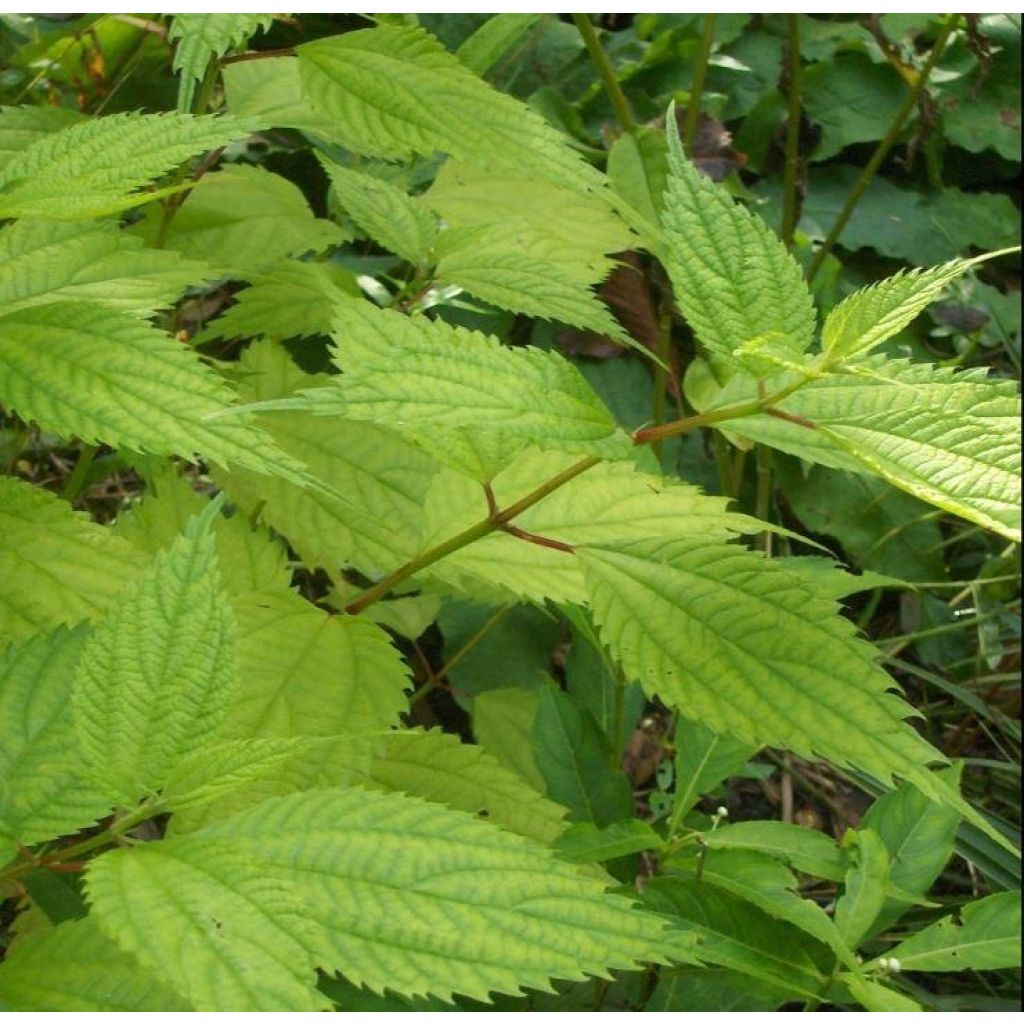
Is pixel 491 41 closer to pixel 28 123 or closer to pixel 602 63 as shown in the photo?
pixel 602 63

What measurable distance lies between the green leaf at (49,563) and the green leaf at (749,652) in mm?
306

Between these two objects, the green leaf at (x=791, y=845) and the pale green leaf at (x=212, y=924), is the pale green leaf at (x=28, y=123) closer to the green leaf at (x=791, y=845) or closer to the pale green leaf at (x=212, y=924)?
the pale green leaf at (x=212, y=924)

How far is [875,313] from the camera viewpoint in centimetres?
64

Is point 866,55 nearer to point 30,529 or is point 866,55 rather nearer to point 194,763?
point 30,529

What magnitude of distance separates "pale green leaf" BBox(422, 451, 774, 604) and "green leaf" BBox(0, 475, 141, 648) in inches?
8.1

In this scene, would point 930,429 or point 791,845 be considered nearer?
point 930,429

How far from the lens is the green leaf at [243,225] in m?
1.07

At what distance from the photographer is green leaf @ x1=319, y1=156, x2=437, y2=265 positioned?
1.06 meters

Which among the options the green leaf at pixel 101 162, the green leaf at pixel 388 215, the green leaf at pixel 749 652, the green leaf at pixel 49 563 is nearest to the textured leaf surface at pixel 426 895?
the green leaf at pixel 749 652

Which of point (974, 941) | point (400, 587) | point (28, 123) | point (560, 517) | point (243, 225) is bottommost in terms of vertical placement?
point (974, 941)

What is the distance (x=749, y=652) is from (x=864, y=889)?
0.32m

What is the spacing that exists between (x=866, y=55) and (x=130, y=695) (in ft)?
6.52

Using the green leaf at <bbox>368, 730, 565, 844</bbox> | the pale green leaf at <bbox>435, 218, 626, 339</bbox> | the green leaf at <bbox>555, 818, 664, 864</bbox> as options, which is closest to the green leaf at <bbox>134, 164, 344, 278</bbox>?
the pale green leaf at <bbox>435, 218, 626, 339</bbox>

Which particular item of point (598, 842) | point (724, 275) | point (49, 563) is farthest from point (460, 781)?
point (724, 275)
